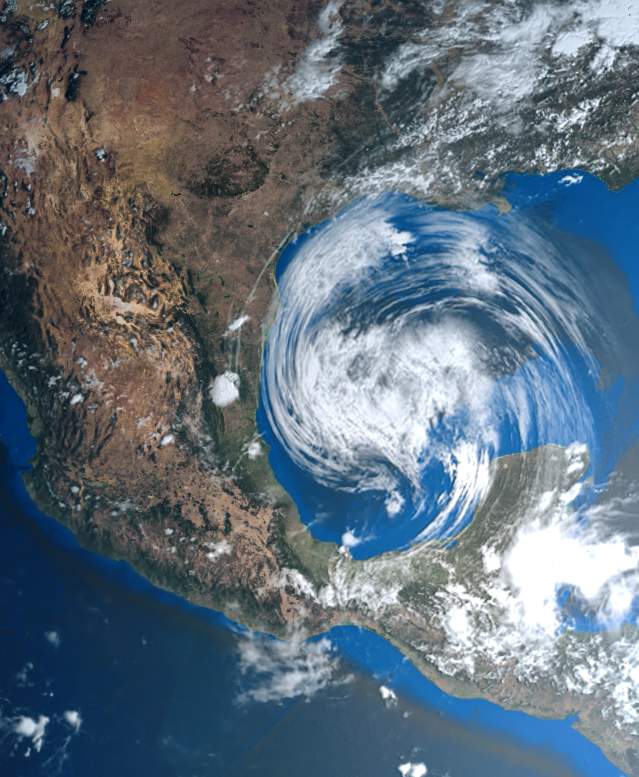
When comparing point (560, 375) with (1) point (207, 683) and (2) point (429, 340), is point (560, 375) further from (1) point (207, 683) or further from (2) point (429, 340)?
(1) point (207, 683)

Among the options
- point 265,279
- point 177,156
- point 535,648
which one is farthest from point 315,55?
point 535,648

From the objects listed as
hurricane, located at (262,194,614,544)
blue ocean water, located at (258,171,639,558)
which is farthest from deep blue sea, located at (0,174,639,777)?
hurricane, located at (262,194,614,544)

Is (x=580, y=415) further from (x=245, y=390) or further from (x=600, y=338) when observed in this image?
(x=245, y=390)

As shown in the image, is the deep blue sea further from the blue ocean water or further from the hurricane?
the hurricane

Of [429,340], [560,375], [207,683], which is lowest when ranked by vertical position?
[207,683]

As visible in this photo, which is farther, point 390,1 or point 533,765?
point 533,765

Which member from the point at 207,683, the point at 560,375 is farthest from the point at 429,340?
the point at 207,683
